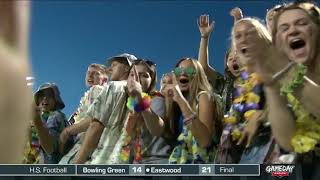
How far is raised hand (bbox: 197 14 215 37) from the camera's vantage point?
1.61 meters

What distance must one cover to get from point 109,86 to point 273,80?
0.62 meters

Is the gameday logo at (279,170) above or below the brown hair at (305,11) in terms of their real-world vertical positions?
below

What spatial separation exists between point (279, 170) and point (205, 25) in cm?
52

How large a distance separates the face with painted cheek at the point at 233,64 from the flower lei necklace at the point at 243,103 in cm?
2

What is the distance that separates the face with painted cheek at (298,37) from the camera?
1.47m

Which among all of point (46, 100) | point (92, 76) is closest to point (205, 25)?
point (92, 76)

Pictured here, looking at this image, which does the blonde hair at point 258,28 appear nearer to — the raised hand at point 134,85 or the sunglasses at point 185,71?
the sunglasses at point 185,71

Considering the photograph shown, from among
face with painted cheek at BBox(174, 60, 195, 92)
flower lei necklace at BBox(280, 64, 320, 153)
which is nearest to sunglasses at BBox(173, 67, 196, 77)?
face with painted cheek at BBox(174, 60, 195, 92)

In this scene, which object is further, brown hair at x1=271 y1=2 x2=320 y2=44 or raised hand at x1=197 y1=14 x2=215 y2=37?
raised hand at x1=197 y1=14 x2=215 y2=37

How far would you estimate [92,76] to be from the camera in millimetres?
1688

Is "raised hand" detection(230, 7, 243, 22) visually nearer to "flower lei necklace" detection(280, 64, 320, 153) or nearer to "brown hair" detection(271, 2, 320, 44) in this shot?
"brown hair" detection(271, 2, 320, 44)

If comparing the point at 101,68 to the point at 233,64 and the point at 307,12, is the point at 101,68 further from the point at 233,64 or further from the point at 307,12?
the point at 307,12

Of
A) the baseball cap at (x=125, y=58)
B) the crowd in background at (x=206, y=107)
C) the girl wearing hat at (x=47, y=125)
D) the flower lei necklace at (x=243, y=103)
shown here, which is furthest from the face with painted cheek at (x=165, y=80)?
the girl wearing hat at (x=47, y=125)

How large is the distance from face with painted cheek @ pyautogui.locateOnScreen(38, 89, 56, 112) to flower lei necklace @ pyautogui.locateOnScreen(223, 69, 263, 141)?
0.61 metres
